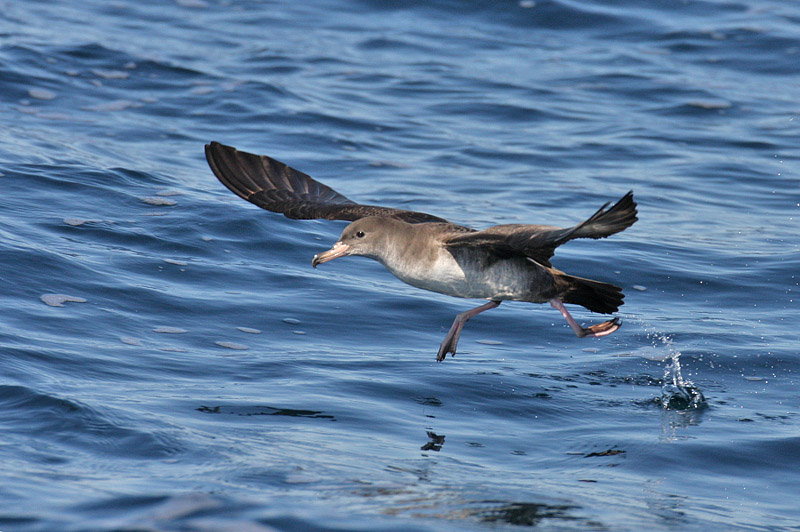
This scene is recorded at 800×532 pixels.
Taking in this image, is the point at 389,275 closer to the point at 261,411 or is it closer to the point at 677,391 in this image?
the point at 677,391

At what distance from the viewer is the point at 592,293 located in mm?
6840

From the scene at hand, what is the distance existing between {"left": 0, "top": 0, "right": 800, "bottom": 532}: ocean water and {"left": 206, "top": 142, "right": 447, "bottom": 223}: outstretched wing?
984 mm

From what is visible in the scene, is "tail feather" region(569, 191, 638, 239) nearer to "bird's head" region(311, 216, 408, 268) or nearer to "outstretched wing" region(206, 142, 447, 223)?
"bird's head" region(311, 216, 408, 268)

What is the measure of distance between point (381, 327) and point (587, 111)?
A: 24.1 feet

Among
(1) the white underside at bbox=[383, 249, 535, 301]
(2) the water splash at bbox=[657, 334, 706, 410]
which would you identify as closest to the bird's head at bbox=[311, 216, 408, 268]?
(1) the white underside at bbox=[383, 249, 535, 301]

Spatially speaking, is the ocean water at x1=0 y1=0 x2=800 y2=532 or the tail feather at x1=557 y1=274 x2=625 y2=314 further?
the tail feather at x1=557 y1=274 x2=625 y2=314

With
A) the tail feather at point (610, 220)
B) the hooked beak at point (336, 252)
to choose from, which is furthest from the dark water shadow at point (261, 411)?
the tail feather at point (610, 220)

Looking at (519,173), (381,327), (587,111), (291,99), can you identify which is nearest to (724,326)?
(381,327)

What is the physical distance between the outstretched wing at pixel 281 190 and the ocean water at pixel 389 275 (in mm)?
984

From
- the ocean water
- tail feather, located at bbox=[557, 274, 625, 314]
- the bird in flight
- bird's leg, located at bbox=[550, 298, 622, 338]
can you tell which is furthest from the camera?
bird's leg, located at bbox=[550, 298, 622, 338]

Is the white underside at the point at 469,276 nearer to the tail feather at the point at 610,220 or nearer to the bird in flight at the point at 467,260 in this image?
the bird in flight at the point at 467,260

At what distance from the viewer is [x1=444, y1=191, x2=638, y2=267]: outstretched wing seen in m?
5.22

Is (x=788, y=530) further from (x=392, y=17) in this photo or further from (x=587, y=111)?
(x=392, y=17)

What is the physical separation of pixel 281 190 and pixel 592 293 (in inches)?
94.3
